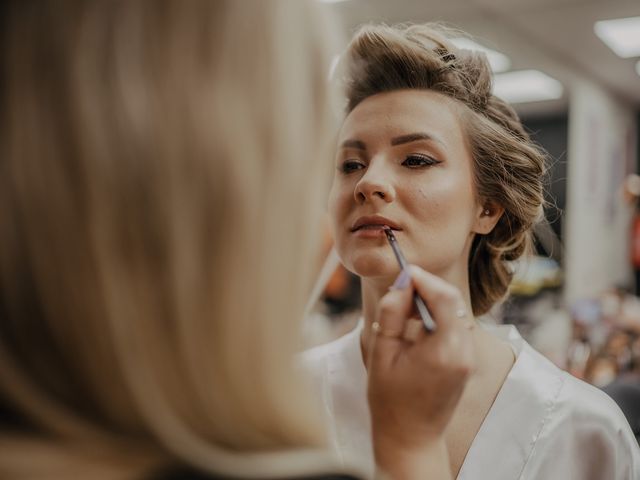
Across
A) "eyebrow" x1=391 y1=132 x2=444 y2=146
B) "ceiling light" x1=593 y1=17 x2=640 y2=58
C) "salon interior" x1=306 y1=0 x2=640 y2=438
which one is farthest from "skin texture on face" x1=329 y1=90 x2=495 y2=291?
"ceiling light" x1=593 y1=17 x2=640 y2=58

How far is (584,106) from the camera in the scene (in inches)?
189

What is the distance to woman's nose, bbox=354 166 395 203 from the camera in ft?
3.49

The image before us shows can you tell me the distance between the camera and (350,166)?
3.76 feet

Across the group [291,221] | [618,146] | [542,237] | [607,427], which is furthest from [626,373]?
[618,146]

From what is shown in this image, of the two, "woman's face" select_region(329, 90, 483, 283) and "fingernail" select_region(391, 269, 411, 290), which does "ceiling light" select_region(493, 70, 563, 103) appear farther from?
"fingernail" select_region(391, 269, 411, 290)

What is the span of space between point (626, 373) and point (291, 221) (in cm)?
259

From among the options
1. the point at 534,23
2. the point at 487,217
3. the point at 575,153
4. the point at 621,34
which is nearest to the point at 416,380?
the point at 487,217

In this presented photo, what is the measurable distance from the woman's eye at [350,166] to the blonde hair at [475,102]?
0.13 m

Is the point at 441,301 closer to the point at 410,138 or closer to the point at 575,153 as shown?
the point at 410,138

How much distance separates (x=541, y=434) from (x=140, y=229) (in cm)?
83

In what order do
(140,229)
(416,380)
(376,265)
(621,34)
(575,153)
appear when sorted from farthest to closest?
(575,153)
(621,34)
(376,265)
(416,380)
(140,229)

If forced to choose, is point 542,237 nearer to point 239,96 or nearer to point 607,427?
point 607,427

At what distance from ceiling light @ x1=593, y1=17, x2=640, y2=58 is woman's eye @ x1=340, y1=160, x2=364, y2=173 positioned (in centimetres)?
313

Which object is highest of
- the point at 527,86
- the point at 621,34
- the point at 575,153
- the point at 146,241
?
the point at 146,241
